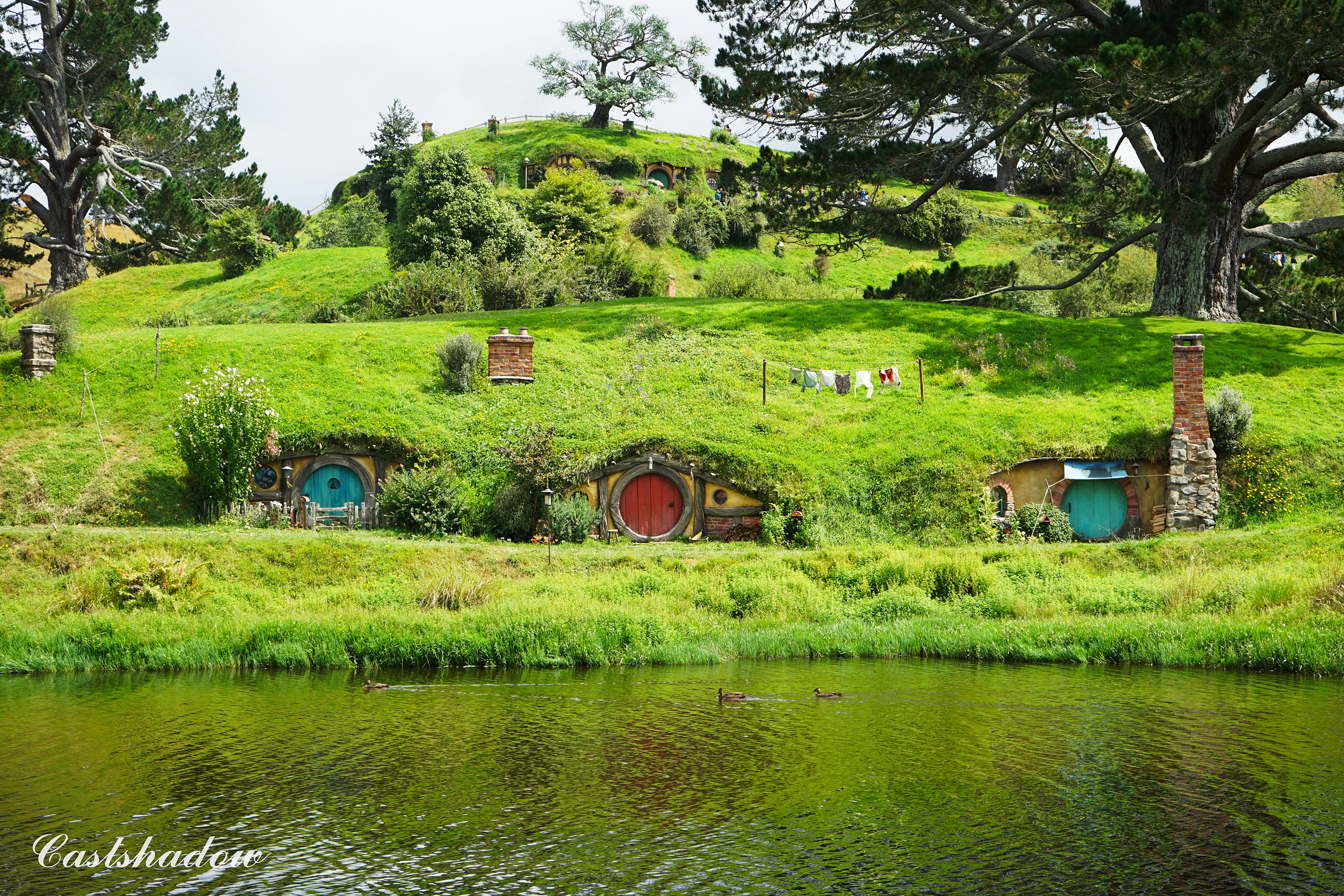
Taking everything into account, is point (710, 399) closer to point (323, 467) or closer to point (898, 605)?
point (323, 467)

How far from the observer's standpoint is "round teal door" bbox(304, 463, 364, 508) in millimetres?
27047

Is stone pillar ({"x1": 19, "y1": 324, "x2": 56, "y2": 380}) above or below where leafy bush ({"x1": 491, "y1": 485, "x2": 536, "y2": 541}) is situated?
above

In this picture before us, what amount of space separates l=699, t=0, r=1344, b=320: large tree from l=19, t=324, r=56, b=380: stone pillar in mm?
20613

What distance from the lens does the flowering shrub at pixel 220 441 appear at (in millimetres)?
25438

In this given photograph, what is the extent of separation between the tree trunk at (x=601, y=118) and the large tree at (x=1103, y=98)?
6185cm

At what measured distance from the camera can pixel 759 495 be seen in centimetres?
2628

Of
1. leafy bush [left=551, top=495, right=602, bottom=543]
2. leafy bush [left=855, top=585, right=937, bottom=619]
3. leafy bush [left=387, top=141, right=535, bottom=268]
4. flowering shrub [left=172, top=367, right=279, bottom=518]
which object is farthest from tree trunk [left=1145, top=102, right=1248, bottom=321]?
leafy bush [left=387, top=141, right=535, bottom=268]

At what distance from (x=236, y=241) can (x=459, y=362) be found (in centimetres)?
2966

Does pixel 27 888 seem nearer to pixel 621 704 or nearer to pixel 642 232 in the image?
pixel 621 704

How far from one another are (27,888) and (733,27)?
28.8 meters

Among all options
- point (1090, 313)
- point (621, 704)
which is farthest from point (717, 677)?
point (1090, 313)

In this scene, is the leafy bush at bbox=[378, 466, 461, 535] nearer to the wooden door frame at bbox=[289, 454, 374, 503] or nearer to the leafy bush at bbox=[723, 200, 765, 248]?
the wooden door frame at bbox=[289, 454, 374, 503]

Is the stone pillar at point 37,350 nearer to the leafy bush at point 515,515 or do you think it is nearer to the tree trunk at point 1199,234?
the leafy bush at point 515,515

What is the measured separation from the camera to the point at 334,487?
2719 cm
